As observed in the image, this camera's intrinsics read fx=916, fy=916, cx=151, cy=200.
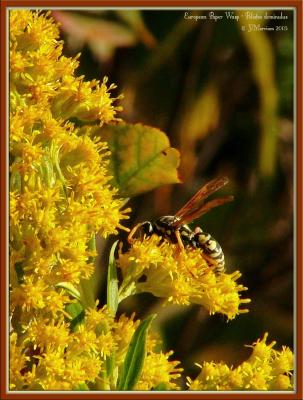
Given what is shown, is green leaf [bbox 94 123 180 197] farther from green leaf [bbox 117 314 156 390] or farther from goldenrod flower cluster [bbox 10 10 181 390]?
green leaf [bbox 117 314 156 390]

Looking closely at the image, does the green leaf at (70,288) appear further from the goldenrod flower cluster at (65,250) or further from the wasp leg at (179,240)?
the wasp leg at (179,240)

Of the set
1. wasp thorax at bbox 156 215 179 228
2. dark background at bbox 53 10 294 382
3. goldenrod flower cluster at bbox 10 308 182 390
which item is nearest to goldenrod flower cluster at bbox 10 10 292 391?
goldenrod flower cluster at bbox 10 308 182 390

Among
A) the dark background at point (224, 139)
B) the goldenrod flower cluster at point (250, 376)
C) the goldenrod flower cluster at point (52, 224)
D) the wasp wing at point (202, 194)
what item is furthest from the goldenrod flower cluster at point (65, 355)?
the dark background at point (224, 139)

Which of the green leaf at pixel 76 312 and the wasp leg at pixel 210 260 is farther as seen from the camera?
the wasp leg at pixel 210 260

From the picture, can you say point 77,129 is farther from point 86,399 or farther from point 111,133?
point 86,399

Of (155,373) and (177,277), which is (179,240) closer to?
(177,277)

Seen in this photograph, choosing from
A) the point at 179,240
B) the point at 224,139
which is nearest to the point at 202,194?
the point at 179,240

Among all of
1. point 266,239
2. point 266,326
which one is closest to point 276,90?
point 266,239
